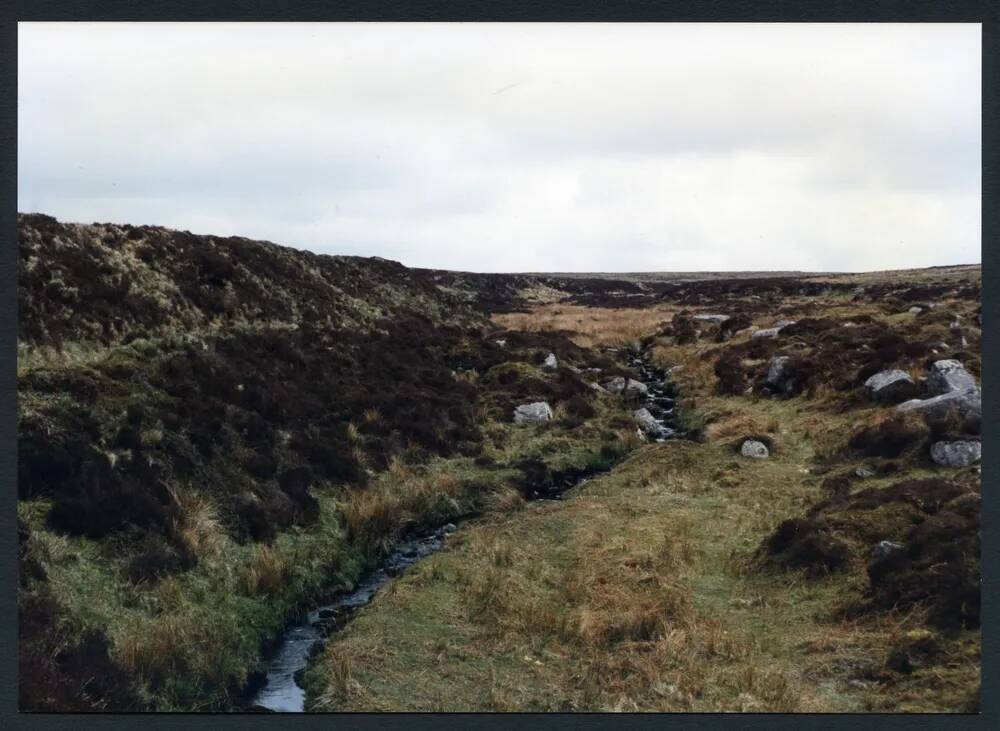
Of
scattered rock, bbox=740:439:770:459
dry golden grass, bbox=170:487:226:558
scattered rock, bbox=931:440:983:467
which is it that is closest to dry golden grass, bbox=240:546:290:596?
dry golden grass, bbox=170:487:226:558

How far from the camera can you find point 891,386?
17.4 m

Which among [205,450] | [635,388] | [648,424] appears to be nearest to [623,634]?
[205,450]

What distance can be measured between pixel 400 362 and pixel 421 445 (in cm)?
692

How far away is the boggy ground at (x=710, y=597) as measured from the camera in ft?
26.2

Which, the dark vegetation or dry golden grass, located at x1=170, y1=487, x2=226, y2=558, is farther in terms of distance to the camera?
dry golden grass, located at x1=170, y1=487, x2=226, y2=558

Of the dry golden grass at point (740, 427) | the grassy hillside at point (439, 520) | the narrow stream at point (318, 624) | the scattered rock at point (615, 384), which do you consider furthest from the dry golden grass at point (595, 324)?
the narrow stream at point (318, 624)

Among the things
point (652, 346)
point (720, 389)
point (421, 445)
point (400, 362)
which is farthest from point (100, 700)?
point (652, 346)

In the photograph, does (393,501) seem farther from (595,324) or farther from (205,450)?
(595,324)

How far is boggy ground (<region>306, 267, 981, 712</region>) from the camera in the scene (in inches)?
315

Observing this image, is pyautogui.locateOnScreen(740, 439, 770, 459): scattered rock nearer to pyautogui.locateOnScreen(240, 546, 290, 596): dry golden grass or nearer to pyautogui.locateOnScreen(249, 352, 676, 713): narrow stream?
pyautogui.locateOnScreen(249, 352, 676, 713): narrow stream

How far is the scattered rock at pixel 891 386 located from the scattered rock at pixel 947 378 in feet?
1.67

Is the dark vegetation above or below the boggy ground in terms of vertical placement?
above

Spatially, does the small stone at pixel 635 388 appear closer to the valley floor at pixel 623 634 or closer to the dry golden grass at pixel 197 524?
the valley floor at pixel 623 634

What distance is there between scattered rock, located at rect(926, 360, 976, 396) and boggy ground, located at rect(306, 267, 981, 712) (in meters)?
0.69
